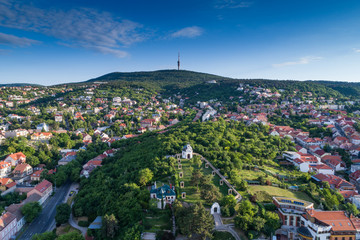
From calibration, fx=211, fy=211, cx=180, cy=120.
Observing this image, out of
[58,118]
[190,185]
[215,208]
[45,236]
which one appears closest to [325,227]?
[215,208]

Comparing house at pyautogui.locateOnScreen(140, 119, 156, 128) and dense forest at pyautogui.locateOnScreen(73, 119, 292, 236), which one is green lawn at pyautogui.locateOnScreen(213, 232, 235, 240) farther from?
house at pyautogui.locateOnScreen(140, 119, 156, 128)

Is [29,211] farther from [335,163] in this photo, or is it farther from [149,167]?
[335,163]

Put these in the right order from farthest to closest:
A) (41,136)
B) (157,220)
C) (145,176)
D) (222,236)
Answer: (41,136) → (145,176) → (157,220) → (222,236)

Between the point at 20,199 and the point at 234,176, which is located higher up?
the point at 234,176

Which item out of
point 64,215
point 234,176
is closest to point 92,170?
point 64,215

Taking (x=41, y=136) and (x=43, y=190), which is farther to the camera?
(x=41, y=136)

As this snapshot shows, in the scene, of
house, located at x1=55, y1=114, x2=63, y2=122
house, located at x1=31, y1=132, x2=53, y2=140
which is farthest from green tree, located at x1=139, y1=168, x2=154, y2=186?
house, located at x1=55, y1=114, x2=63, y2=122

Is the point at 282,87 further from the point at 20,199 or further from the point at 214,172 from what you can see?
the point at 20,199
